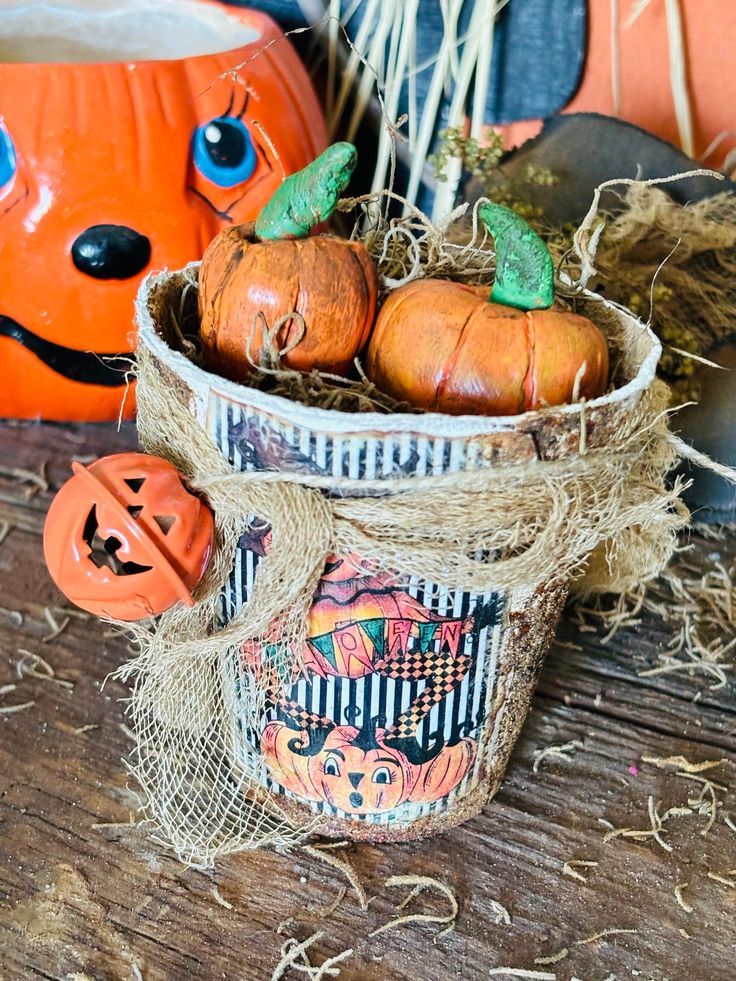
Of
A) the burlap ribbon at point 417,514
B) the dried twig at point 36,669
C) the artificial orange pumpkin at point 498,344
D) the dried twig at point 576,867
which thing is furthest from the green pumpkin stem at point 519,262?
the dried twig at point 36,669

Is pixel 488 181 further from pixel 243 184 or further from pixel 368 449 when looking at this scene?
pixel 368 449

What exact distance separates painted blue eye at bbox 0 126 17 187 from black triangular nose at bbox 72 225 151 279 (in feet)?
0.33

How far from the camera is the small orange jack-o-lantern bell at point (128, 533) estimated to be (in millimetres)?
612

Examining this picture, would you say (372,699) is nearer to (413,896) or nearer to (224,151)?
(413,896)

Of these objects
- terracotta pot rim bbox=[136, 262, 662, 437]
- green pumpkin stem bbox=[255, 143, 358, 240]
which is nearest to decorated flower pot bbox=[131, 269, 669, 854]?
terracotta pot rim bbox=[136, 262, 662, 437]

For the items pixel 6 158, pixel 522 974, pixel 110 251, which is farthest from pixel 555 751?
pixel 6 158

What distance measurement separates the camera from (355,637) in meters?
0.66

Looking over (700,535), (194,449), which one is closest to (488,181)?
(700,535)

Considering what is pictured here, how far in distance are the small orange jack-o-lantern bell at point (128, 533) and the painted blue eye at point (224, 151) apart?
608mm

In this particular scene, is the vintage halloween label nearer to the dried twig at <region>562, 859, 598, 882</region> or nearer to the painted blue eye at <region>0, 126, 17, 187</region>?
the dried twig at <region>562, 859, 598, 882</region>

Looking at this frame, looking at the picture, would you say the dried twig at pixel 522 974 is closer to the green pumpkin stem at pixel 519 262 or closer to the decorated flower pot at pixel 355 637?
the decorated flower pot at pixel 355 637

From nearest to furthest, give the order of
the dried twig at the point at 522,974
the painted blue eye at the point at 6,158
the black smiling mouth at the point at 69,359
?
the dried twig at the point at 522,974 → the painted blue eye at the point at 6,158 → the black smiling mouth at the point at 69,359

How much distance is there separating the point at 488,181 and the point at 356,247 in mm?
657

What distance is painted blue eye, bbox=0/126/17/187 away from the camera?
1.07m
